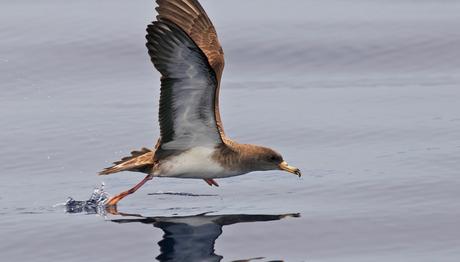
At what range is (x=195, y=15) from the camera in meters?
11.7

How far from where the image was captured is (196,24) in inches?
464

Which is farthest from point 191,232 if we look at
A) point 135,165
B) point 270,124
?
point 270,124

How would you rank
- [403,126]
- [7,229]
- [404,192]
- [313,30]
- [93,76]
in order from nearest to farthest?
[7,229] < [404,192] < [403,126] < [93,76] < [313,30]

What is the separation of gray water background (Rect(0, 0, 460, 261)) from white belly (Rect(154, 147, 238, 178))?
1.05 feet

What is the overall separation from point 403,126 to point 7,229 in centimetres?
518

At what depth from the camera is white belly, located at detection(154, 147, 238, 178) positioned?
10469 mm

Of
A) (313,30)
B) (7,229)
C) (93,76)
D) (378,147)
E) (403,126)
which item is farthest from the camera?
(313,30)

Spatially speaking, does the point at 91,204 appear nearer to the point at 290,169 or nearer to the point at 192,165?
the point at 192,165

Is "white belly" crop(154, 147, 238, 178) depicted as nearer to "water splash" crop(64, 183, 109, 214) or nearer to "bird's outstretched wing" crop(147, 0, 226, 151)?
"bird's outstretched wing" crop(147, 0, 226, 151)

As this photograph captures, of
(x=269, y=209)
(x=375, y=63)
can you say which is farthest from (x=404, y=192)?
(x=375, y=63)

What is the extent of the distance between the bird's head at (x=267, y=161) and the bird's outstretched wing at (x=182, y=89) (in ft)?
1.43

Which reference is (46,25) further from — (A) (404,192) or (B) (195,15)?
(A) (404,192)

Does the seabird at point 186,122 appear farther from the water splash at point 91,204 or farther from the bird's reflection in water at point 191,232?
the bird's reflection in water at point 191,232

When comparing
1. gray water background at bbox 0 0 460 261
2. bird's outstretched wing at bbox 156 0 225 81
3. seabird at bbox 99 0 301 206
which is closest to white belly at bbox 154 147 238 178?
seabird at bbox 99 0 301 206
